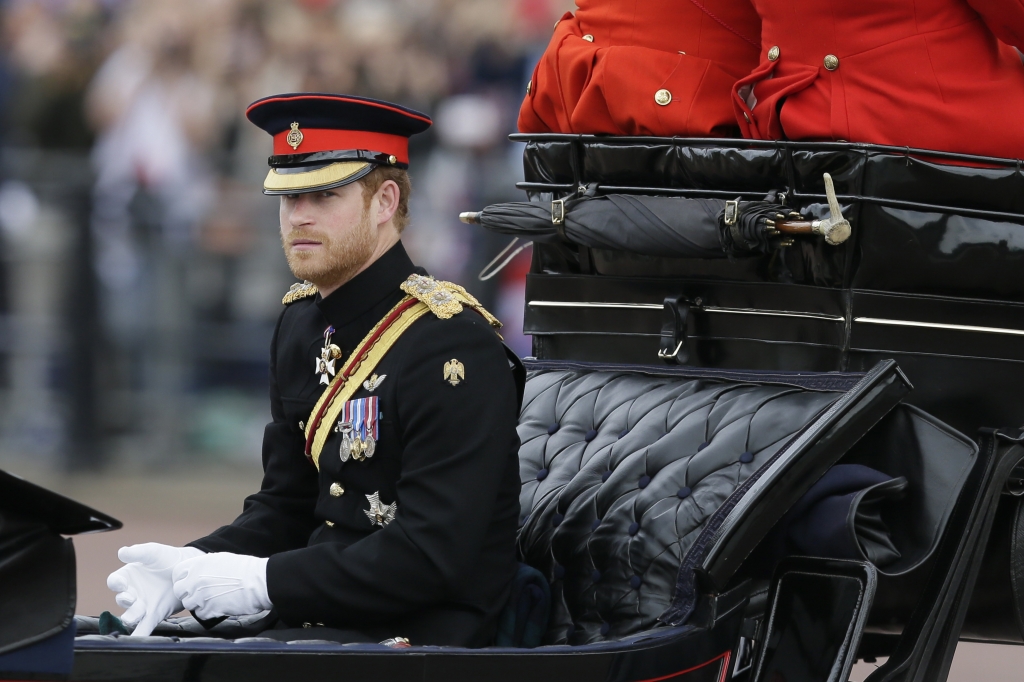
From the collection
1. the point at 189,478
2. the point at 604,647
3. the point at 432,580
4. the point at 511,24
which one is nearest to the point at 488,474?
the point at 432,580

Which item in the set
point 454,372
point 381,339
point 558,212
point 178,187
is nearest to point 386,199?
point 381,339

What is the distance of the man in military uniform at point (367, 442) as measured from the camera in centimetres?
237

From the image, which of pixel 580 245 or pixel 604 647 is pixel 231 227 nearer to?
pixel 580 245

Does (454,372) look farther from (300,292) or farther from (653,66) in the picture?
(653,66)

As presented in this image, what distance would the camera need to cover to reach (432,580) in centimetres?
235

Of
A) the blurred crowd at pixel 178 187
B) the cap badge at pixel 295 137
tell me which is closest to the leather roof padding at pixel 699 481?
the cap badge at pixel 295 137

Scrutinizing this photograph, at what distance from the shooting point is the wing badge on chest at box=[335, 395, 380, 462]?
8.14 ft

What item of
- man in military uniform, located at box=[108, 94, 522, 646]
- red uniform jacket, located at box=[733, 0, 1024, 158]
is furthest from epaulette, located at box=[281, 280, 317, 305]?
red uniform jacket, located at box=[733, 0, 1024, 158]

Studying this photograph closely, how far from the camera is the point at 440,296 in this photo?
2562mm

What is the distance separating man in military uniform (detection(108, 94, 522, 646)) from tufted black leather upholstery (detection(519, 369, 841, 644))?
0.17 metres

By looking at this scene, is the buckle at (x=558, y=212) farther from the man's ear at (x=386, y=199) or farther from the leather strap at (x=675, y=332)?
the man's ear at (x=386, y=199)

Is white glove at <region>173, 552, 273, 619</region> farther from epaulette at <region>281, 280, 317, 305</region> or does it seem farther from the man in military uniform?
epaulette at <region>281, 280, 317, 305</region>

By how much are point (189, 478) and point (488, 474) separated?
460 cm

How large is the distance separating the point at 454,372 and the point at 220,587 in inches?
20.1
